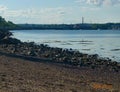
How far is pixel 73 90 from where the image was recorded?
17562mm


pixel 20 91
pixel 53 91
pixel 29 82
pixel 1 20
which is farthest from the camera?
pixel 1 20

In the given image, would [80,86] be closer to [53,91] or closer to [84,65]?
[53,91]

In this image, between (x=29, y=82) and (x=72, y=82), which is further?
(x=72, y=82)

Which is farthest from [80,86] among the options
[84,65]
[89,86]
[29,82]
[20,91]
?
[84,65]

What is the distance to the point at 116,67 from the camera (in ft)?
109

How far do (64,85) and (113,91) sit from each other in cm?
233

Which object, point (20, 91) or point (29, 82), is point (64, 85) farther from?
point (20, 91)

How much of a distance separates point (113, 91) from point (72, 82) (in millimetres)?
2436

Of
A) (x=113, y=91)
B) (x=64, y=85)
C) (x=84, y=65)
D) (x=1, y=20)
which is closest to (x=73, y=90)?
(x=64, y=85)

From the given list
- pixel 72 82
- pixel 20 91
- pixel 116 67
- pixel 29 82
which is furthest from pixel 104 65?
pixel 20 91

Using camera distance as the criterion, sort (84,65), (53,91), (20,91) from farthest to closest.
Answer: (84,65) < (53,91) < (20,91)

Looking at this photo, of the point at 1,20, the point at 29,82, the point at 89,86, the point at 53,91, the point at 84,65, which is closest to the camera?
the point at 53,91

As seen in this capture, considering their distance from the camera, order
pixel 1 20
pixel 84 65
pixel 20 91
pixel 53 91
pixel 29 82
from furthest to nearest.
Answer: pixel 1 20 → pixel 84 65 → pixel 29 82 → pixel 53 91 → pixel 20 91

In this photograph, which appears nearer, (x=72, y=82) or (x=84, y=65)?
(x=72, y=82)
